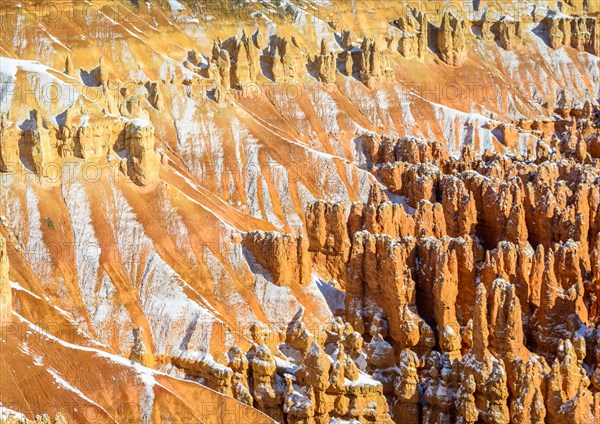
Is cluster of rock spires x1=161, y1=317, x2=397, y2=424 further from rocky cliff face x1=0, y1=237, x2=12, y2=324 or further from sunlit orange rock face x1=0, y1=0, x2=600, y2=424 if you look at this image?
rocky cliff face x1=0, y1=237, x2=12, y2=324

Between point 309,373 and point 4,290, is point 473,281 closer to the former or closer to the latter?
point 309,373

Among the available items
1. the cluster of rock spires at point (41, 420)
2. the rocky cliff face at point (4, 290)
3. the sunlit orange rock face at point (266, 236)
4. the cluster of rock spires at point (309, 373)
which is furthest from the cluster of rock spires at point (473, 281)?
the cluster of rock spires at point (41, 420)

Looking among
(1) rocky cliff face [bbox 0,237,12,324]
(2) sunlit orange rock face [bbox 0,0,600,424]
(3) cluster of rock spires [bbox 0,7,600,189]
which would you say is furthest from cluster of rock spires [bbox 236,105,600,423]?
(1) rocky cliff face [bbox 0,237,12,324]

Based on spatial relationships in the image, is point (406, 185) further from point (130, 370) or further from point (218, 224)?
point (130, 370)

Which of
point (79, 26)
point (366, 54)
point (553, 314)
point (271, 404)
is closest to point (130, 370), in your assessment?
point (271, 404)

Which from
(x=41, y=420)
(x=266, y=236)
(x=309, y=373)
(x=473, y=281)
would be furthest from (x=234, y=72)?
(x=41, y=420)

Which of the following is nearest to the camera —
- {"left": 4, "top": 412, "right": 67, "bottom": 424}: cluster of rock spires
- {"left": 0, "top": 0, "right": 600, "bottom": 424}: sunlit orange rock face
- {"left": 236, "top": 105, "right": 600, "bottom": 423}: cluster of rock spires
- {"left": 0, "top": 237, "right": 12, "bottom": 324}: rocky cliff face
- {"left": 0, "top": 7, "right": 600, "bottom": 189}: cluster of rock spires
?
{"left": 4, "top": 412, "right": 67, "bottom": 424}: cluster of rock spires
